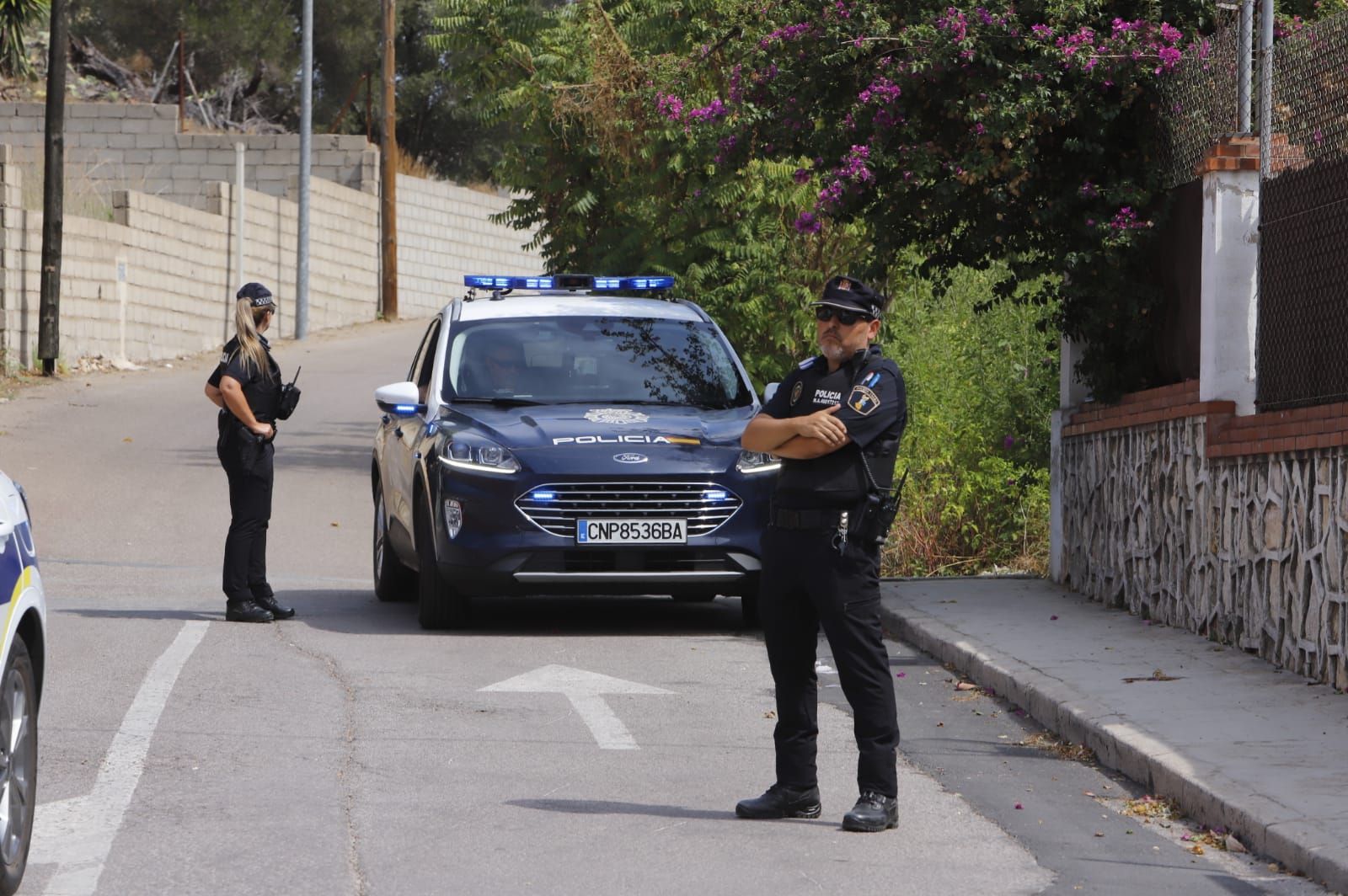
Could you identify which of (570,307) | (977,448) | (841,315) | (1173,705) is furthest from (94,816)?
(977,448)

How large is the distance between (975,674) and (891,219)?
3.77m

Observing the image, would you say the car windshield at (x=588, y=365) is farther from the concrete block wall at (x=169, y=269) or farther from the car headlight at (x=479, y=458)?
the concrete block wall at (x=169, y=269)

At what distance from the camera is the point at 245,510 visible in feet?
37.9

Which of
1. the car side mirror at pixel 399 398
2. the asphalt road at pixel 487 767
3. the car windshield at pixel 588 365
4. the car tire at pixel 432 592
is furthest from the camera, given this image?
the car windshield at pixel 588 365

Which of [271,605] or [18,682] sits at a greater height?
[18,682]

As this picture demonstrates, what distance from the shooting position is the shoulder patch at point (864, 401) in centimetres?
654

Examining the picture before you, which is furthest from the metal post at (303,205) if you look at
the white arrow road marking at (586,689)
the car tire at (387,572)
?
the white arrow road marking at (586,689)

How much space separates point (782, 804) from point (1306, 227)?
4.59 metres

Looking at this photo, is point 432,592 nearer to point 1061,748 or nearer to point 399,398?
point 399,398

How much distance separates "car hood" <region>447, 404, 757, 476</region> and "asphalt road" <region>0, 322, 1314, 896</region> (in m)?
0.99

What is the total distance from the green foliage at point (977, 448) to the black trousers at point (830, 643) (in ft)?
22.7

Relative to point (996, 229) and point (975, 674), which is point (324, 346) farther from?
point (975, 674)

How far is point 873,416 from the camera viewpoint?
6551mm

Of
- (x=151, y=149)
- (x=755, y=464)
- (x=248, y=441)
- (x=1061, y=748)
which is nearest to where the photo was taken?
(x=1061, y=748)
